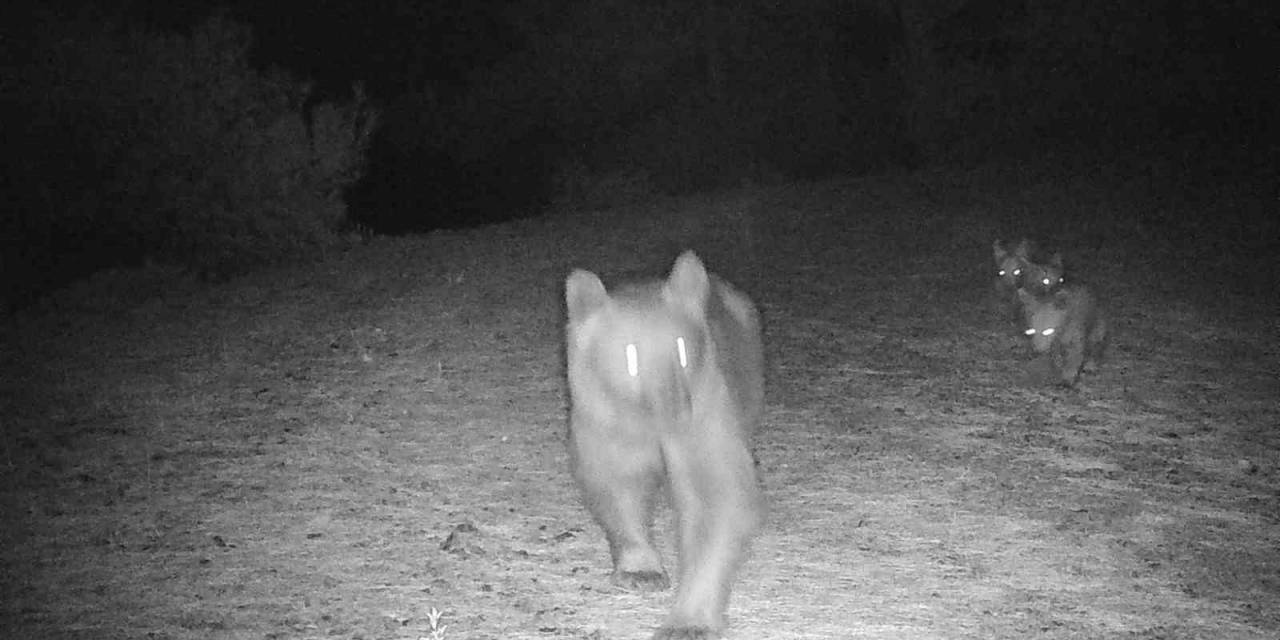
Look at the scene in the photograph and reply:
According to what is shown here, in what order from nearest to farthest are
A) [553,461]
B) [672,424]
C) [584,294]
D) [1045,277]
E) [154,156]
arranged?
[672,424], [584,294], [553,461], [1045,277], [154,156]

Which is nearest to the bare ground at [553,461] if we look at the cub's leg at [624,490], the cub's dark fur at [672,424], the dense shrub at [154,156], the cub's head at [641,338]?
the cub's leg at [624,490]

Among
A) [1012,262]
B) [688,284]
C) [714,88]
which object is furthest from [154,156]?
[714,88]

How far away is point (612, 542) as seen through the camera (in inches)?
248

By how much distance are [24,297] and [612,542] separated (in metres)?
11.2

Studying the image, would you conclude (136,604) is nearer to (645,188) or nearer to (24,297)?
(24,297)

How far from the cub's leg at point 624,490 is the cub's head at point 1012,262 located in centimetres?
545

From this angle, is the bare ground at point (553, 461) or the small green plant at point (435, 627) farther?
the bare ground at point (553, 461)

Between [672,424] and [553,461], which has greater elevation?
[672,424]

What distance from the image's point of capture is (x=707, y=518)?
18.7 ft

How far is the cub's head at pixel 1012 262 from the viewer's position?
35.7 feet

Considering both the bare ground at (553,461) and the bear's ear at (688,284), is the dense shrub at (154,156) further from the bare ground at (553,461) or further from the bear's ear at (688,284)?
the bear's ear at (688,284)

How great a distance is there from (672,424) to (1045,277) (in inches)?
219

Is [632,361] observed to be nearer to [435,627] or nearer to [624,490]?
[624,490]

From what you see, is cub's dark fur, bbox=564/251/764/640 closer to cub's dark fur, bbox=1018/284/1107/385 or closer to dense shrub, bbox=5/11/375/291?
cub's dark fur, bbox=1018/284/1107/385
